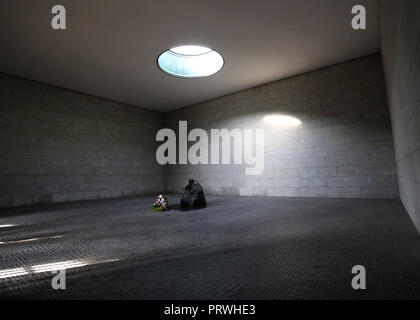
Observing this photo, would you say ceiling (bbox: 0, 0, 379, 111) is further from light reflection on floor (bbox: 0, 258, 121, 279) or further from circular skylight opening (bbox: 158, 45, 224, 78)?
light reflection on floor (bbox: 0, 258, 121, 279)

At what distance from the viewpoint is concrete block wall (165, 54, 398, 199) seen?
267 inches

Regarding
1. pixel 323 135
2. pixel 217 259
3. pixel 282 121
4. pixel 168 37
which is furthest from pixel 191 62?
pixel 217 259

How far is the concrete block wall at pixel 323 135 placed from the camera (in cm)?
678

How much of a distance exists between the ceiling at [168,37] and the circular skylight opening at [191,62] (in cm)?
26

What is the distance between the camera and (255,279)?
1.74 m

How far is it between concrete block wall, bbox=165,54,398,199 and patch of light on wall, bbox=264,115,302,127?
0.14m

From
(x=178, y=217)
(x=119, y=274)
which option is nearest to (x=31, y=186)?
(x=178, y=217)

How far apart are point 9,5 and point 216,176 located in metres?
7.84

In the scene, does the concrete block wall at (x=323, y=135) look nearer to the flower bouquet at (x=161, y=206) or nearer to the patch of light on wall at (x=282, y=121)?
the patch of light on wall at (x=282, y=121)

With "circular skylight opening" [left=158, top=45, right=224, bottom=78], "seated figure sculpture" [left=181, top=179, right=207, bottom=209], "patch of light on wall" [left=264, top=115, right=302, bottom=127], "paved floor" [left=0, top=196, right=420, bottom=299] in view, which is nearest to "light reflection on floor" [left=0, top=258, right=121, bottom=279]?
"paved floor" [left=0, top=196, right=420, bottom=299]

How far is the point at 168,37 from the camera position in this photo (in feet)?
19.4

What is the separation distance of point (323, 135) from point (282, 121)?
4.89 ft

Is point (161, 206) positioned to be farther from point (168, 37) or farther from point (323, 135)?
point (323, 135)
